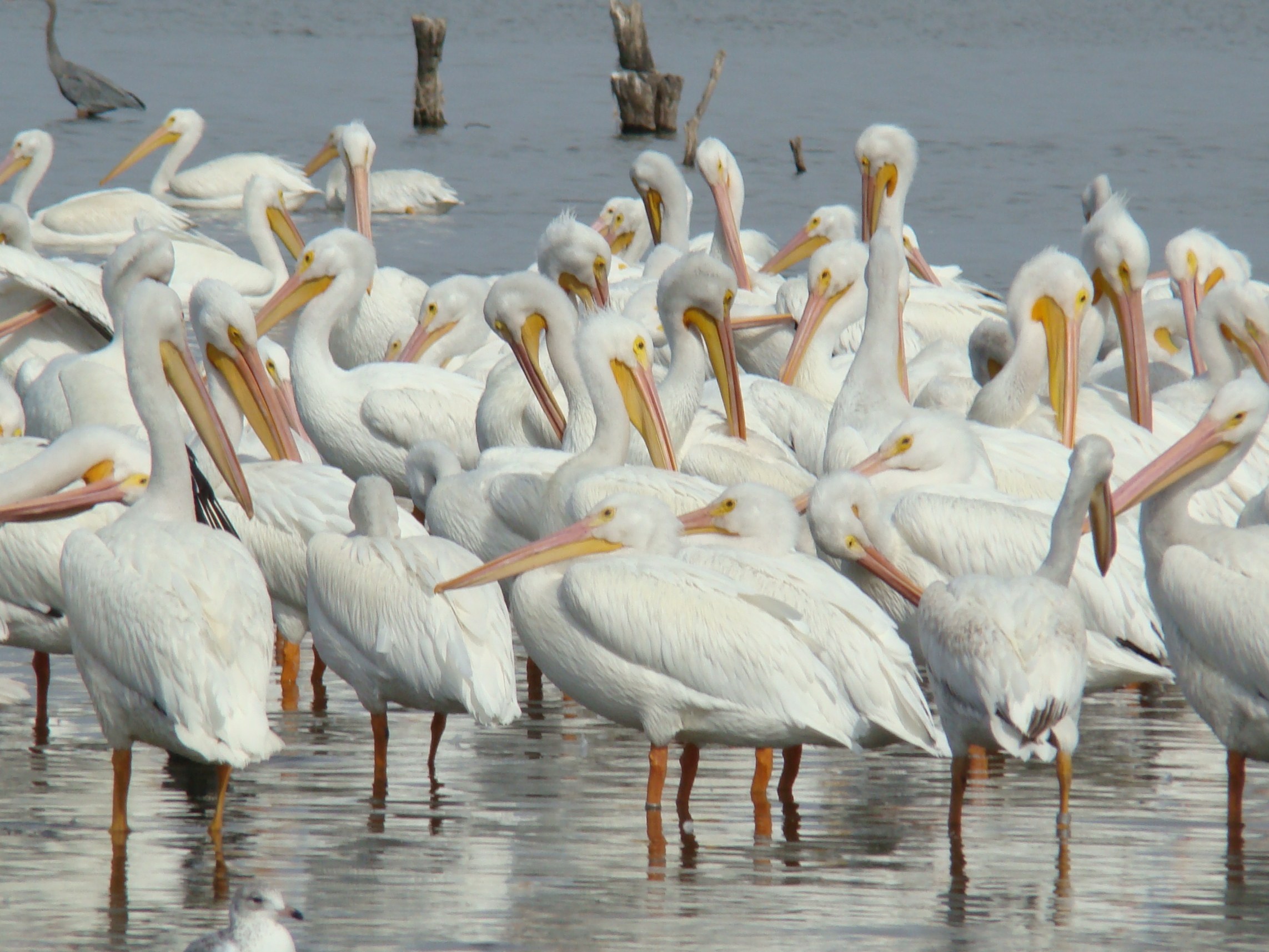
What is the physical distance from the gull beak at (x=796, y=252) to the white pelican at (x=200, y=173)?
7305mm

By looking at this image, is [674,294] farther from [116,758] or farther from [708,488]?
[116,758]

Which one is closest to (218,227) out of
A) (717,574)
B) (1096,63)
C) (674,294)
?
(674,294)

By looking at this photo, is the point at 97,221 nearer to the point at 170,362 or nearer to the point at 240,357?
the point at 240,357

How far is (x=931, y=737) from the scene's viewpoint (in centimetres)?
499

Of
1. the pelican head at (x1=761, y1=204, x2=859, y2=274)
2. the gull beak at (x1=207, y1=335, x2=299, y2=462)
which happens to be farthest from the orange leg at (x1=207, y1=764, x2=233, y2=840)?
the pelican head at (x1=761, y1=204, x2=859, y2=274)

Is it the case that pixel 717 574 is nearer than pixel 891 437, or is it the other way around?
→ pixel 717 574

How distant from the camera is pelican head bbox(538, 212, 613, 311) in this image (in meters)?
8.91

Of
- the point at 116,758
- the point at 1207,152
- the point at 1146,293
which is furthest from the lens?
the point at 1207,152

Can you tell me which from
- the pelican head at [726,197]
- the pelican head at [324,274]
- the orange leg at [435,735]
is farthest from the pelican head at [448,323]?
the orange leg at [435,735]

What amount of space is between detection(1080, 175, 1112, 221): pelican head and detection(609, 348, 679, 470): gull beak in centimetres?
518

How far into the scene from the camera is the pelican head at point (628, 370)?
274 inches

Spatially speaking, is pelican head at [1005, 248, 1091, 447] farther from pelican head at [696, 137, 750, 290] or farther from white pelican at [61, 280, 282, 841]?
white pelican at [61, 280, 282, 841]

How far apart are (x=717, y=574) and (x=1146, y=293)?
260 inches

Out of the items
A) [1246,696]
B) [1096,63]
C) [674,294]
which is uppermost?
[1096,63]
